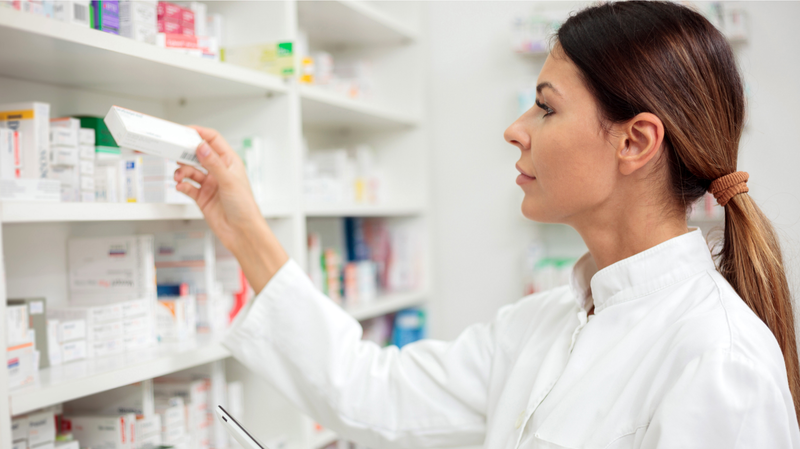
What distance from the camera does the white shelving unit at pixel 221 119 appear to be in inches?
41.6

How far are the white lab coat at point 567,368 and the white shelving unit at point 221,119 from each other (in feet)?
0.87

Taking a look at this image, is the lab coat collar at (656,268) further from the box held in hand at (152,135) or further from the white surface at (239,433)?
the box held in hand at (152,135)

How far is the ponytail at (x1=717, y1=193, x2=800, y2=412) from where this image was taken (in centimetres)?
92

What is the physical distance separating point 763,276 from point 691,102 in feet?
1.00

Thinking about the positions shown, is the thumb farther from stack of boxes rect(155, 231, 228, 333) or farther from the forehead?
the forehead

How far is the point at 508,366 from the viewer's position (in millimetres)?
1224

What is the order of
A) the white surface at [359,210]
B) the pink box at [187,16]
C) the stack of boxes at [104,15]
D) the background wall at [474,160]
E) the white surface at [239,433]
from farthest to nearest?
the background wall at [474,160], the white surface at [359,210], the pink box at [187,16], the stack of boxes at [104,15], the white surface at [239,433]

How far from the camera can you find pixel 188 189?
4.02 ft

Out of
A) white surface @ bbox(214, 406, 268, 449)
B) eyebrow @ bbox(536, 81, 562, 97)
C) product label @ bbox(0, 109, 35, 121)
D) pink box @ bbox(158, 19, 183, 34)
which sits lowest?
white surface @ bbox(214, 406, 268, 449)

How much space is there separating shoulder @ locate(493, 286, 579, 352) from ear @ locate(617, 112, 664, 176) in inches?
12.6

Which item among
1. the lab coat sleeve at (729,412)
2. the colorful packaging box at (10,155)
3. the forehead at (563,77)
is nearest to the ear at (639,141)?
the forehead at (563,77)

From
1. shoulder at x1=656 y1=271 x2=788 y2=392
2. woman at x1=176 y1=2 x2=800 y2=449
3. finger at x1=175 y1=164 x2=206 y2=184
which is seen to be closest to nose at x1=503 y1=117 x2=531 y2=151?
woman at x1=176 y1=2 x2=800 y2=449

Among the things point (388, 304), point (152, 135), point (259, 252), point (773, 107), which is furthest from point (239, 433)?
point (773, 107)

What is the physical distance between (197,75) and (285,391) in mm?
753
